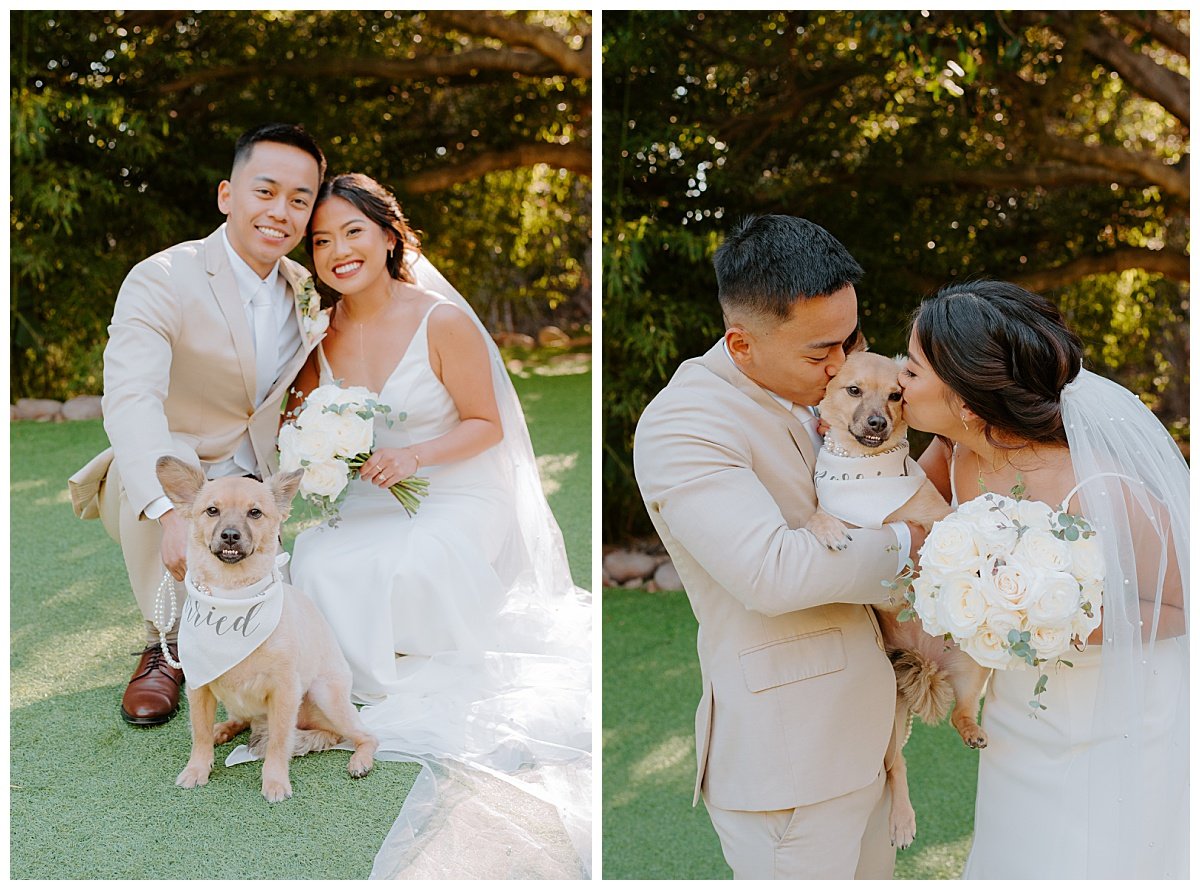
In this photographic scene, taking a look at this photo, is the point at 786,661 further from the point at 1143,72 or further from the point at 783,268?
the point at 1143,72

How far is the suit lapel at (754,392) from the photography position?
2043mm

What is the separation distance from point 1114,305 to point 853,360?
623cm

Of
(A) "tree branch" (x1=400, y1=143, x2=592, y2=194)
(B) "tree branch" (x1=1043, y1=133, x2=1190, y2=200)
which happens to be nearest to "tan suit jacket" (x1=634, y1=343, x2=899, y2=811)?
(B) "tree branch" (x1=1043, y1=133, x2=1190, y2=200)

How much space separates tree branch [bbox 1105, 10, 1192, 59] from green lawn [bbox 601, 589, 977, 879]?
3.99 metres

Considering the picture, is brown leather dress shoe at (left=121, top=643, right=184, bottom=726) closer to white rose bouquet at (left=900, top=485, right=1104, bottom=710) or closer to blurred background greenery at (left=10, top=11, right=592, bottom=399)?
white rose bouquet at (left=900, top=485, right=1104, bottom=710)

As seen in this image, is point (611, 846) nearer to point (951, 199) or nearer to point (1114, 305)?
point (951, 199)

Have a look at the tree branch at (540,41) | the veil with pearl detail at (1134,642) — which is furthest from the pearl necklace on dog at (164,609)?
the tree branch at (540,41)

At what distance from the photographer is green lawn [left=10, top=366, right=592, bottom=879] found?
8.31 ft

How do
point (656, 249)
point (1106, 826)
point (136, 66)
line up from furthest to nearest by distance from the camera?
1. point (136, 66)
2. point (656, 249)
3. point (1106, 826)

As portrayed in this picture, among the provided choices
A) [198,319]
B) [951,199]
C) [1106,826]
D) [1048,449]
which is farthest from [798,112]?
[1106,826]

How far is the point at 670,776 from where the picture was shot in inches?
Result: 153

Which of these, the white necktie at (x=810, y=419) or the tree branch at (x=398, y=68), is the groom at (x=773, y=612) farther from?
the tree branch at (x=398, y=68)

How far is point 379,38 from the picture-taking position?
7.58m

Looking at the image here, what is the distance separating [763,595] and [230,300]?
7.34 ft
